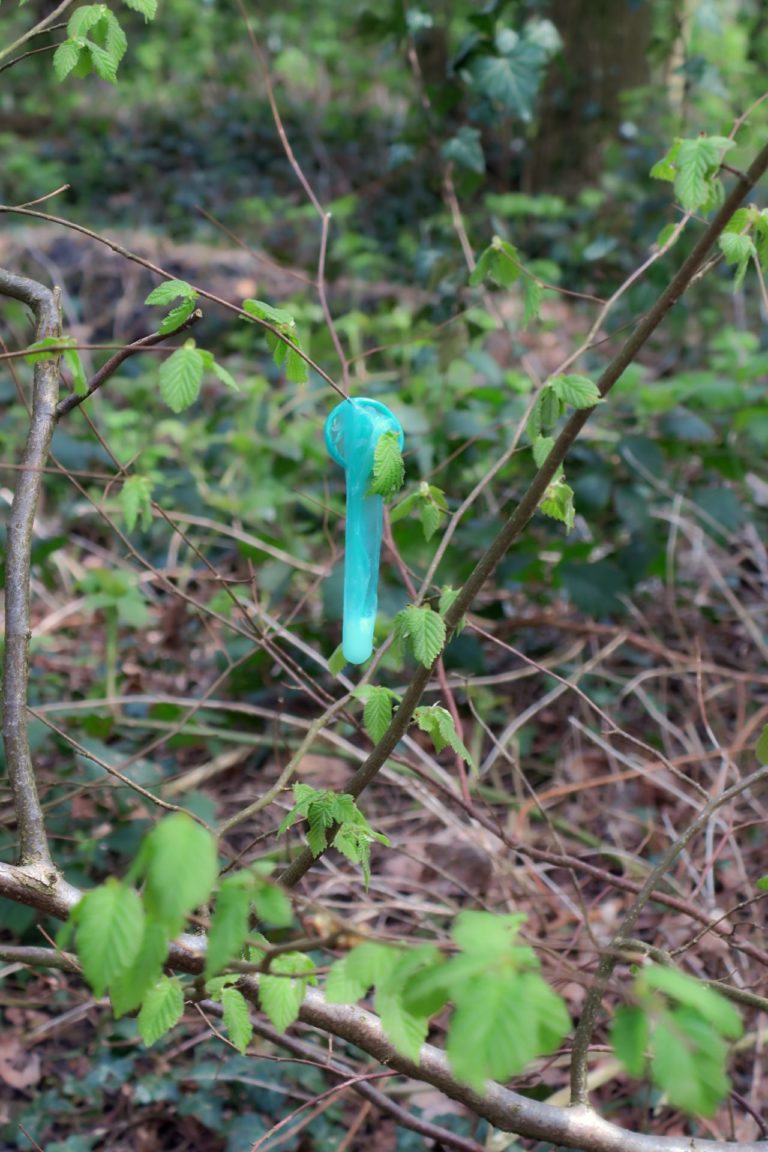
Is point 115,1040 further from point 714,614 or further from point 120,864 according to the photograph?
point 714,614

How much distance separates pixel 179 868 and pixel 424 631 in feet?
1.90

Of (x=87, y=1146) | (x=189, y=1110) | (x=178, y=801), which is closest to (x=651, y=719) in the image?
(x=178, y=801)

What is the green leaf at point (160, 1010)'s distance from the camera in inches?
42.2

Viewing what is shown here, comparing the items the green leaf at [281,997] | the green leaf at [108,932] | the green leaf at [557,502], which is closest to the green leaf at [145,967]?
the green leaf at [108,932]

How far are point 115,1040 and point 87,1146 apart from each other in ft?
0.80

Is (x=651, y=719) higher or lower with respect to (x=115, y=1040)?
higher

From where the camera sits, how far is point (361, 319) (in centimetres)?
366

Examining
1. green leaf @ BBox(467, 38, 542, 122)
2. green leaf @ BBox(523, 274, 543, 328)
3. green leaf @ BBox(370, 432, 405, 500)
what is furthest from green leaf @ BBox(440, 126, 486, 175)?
green leaf @ BBox(370, 432, 405, 500)

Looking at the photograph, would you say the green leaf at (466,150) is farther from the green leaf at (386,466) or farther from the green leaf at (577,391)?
the green leaf at (386,466)

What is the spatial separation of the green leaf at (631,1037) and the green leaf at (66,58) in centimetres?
125

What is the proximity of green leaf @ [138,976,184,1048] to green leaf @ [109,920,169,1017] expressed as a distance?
26cm

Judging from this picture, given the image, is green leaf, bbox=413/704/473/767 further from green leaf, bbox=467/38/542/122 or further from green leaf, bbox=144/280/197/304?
green leaf, bbox=467/38/542/122

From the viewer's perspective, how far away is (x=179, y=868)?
72 cm

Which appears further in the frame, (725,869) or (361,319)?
(361,319)
